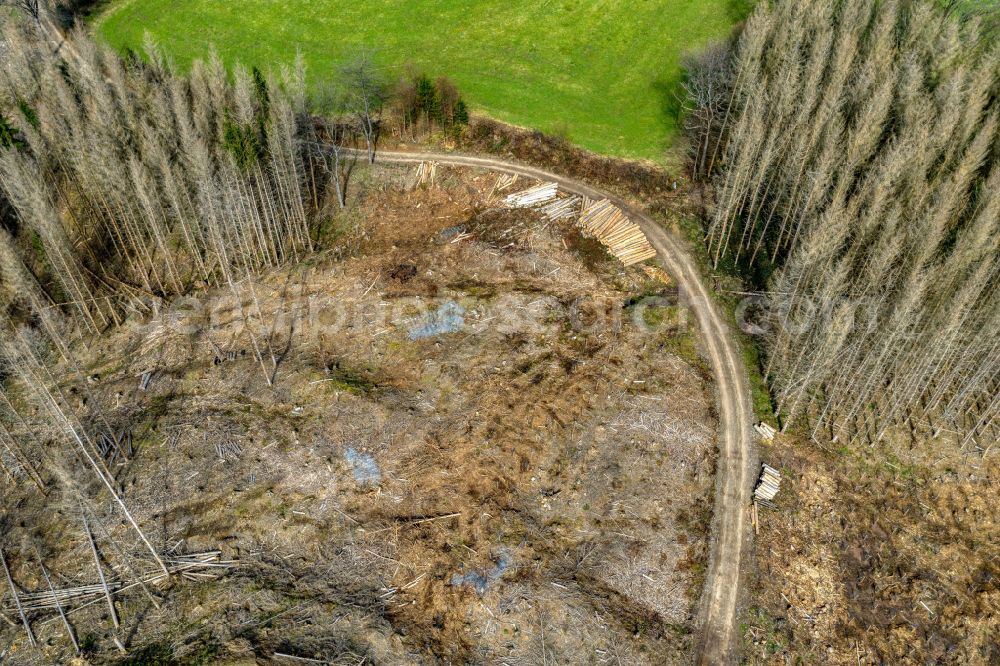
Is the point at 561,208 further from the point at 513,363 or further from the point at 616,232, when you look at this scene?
the point at 513,363

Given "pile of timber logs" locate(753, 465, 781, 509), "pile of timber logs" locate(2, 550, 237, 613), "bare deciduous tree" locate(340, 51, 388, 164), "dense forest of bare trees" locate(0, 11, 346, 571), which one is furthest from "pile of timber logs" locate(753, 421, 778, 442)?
"bare deciduous tree" locate(340, 51, 388, 164)

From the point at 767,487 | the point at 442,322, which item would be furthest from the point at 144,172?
the point at 767,487

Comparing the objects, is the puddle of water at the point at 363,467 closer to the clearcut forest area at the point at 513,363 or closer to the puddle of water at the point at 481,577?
the clearcut forest area at the point at 513,363

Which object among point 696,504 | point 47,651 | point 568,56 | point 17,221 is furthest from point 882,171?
point 17,221

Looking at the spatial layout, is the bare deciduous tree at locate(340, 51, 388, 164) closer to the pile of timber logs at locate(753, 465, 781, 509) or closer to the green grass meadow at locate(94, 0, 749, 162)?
the green grass meadow at locate(94, 0, 749, 162)

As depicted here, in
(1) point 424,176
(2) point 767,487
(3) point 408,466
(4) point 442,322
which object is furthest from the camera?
(1) point 424,176
